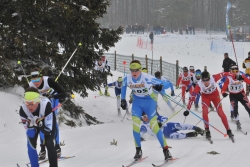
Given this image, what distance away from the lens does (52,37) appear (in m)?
12.6

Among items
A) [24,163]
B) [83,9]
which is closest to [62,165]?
[24,163]

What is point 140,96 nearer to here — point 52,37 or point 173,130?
point 173,130

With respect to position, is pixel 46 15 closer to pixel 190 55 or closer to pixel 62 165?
pixel 62 165

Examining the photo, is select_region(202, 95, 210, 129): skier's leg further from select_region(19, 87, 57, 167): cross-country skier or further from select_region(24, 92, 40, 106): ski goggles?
select_region(24, 92, 40, 106): ski goggles

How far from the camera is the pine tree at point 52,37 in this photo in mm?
11219

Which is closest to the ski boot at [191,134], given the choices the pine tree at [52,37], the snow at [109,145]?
the snow at [109,145]

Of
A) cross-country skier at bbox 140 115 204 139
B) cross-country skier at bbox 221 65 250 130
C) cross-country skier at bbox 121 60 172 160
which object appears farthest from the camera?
cross-country skier at bbox 221 65 250 130

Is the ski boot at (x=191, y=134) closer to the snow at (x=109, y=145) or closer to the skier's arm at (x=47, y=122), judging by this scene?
the snow at (x=109, y=145)

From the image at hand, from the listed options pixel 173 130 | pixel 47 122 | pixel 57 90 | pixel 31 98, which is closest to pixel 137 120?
pixel 57 90

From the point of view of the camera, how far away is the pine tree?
11.2 meters

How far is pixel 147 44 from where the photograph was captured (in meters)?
52.2

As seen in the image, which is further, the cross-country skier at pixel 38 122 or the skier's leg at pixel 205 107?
the skier's leg at pixel 205 107

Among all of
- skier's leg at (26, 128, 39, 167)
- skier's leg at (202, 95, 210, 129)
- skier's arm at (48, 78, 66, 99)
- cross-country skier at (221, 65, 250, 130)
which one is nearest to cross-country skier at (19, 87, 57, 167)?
skier's leg at (26, 128, 39, 167)

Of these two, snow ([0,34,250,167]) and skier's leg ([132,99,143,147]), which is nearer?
snow ([0,34,250,167])
